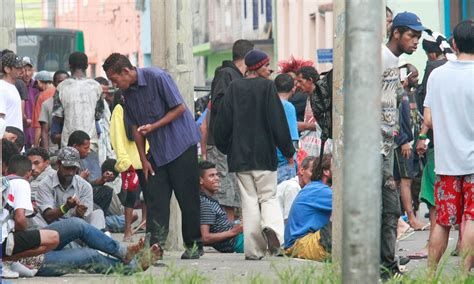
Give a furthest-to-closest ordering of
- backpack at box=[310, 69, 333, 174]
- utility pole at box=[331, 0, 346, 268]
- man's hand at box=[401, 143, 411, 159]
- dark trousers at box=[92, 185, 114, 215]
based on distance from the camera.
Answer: dark trousers at box=[92, 185, 114, 215]
man's hand at box=[401, 143, 411, 159]
backpack at box=[310, 69, 333, 174]
utility pole at box=[331, 0, 346, 268]

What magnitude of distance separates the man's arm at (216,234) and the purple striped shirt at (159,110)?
1.47m

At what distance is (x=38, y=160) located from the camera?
14555mm

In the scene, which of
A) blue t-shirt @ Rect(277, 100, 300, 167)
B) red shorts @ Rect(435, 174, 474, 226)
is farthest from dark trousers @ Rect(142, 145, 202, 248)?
red shorts @ Rect(435, 174, 474, 226)

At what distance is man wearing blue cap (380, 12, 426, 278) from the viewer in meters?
10.8

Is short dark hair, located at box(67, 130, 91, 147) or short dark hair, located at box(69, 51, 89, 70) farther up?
short dark hair, located at box(69, 51, 89, 70)

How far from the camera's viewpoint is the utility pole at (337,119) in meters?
11.3

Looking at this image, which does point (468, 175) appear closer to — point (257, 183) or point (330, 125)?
point (330, 125)

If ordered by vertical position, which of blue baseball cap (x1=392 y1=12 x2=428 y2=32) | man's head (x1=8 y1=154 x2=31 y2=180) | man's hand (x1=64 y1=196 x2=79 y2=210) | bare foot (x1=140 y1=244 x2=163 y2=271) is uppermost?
blue baseball cap (x1=392 y1=12 x2=428 y2=32)

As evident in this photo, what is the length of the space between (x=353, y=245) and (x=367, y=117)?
0.55 m

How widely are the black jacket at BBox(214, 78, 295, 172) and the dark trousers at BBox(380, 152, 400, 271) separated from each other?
2706 millimetres

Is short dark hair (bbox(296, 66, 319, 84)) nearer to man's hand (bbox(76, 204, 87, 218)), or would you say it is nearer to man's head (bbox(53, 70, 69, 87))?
man's head (bbox(53, 70, 69, 87))

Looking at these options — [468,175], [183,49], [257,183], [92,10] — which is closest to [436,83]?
[468,175]

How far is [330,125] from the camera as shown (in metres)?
11.7

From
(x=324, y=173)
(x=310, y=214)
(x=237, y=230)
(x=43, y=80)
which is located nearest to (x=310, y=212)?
(x=310, y=214)
